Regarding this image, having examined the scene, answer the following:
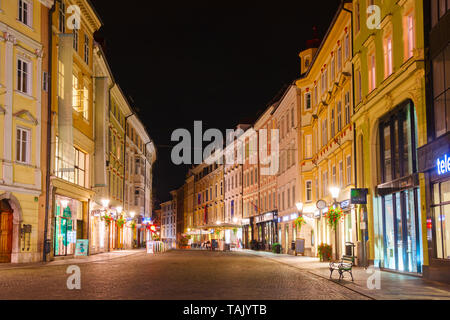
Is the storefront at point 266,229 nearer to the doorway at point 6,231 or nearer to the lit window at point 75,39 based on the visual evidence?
the lit window at point 75,39

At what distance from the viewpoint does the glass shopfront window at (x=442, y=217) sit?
18.1 meters

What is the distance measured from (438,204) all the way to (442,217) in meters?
0.44

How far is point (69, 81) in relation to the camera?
113 ft

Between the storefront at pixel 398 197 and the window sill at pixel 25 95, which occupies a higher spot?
the window sill at pixel 25 95

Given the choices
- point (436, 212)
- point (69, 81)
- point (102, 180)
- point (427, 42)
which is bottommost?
point (436, 212)

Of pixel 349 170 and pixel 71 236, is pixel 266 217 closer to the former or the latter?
pixel 71 236

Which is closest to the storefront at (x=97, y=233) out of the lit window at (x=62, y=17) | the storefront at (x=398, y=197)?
the lit window at (x=62, y=17)

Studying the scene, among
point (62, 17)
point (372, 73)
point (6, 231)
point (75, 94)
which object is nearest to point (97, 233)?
point (75, 94)

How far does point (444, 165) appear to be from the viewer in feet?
57.5

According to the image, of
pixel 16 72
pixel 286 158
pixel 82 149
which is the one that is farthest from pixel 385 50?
pixel 286 158

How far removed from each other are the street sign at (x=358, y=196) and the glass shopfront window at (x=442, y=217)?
7240 millimetres

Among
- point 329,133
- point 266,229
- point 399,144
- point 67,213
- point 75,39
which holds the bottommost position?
point 266,229

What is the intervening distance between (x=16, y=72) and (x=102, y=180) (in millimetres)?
14190
